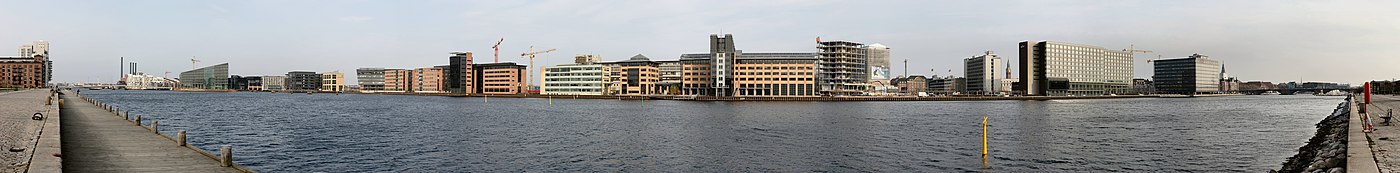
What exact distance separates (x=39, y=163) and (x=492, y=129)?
39.2 meters

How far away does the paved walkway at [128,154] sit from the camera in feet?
76.9

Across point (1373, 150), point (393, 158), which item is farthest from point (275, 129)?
point (1373, 150)

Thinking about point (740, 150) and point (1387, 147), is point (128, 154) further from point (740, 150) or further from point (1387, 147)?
point (1387, 147)

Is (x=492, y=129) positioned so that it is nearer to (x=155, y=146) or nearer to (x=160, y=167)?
(x=155, y=146)

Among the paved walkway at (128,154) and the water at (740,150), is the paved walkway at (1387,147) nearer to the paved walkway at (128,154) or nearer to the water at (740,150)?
the water at (740,150)

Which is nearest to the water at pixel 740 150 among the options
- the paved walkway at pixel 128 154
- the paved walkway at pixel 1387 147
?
the paved walkway at pixel 128 154

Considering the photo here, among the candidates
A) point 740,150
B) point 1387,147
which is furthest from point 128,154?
point 1387,147

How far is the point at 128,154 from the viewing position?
88.5 ft

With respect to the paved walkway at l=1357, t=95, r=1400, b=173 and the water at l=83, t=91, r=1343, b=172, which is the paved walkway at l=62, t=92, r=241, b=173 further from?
the paved walkway at l=1357, t=95, r=1400, b=173

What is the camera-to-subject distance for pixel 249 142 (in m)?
45.3

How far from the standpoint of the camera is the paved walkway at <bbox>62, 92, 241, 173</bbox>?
76.9 ft

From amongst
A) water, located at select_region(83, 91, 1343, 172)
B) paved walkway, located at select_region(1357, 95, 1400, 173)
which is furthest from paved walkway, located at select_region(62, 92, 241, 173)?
paved walkway, located at select_region(1357, 95, 1400, 173)

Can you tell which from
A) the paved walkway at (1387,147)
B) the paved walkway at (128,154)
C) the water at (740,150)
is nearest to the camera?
the paved walkway at (1387,147)

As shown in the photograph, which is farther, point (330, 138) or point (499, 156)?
point (330, 138)
